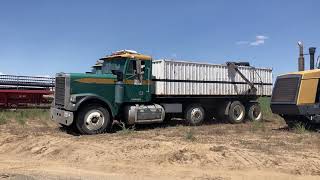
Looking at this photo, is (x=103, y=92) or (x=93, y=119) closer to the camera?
(x=93, y=119)

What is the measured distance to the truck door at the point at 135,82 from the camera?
17.7 meters

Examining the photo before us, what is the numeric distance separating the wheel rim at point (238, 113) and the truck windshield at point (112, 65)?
625cm

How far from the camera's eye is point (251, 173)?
31.9ft

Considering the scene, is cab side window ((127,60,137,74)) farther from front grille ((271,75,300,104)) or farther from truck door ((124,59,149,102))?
front grille ((271,75,300,104))

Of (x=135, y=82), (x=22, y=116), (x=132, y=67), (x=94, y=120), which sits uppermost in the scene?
(x=132, y=67)

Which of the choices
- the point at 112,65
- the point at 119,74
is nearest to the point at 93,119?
the point at 119,74

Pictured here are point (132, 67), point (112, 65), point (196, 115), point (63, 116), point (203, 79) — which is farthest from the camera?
point (196, 115)

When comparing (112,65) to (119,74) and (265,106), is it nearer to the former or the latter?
(119,74)

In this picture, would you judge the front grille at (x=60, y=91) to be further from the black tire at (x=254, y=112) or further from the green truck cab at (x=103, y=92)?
the black tire at (x=254, y=112)

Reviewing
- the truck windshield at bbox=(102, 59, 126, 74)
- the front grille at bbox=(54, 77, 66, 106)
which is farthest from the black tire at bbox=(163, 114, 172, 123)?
the front grille at bbox=(54, 77, 66, 106)

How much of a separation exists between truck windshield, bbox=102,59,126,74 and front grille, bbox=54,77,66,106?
1828 mm

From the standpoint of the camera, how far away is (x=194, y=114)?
65.4 ft

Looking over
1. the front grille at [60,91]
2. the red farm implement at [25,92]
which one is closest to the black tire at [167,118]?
the front grille at [60,91]

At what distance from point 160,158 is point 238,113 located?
429 inches
